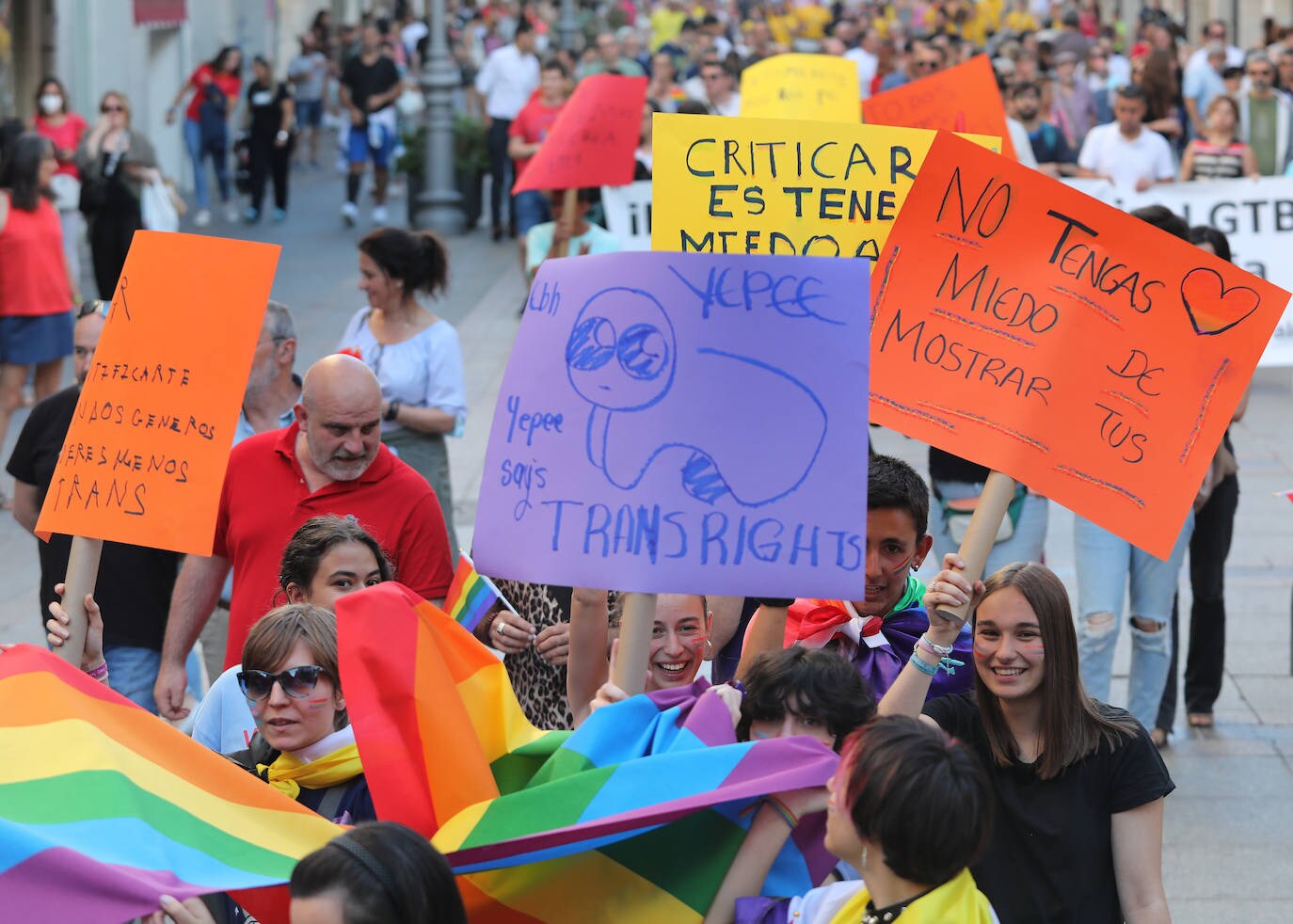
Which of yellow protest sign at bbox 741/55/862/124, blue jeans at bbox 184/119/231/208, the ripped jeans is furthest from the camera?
blue jeans at bbox 184/119/231/208

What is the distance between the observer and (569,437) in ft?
11.7

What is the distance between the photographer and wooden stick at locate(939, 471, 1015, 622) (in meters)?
3.61

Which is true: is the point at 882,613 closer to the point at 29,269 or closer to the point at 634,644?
the point at 634,644

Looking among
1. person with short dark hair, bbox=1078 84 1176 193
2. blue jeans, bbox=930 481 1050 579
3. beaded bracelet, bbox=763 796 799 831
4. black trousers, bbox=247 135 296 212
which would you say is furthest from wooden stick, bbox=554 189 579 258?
black trousers, bbox=247 135 296 212

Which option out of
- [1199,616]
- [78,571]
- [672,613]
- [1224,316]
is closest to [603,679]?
[672,613]

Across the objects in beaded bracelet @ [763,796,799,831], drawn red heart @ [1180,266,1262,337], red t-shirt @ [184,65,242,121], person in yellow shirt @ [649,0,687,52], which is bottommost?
person in yellow shirt @ [649,0,687,52]

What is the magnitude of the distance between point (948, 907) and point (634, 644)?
0.83 metres

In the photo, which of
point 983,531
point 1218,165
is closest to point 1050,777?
point 983,531

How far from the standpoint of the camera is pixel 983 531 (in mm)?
3664

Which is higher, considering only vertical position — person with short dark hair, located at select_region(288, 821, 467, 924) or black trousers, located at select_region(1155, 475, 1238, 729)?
person with short dark hair, located at select_region(288, 821, 467, 924)

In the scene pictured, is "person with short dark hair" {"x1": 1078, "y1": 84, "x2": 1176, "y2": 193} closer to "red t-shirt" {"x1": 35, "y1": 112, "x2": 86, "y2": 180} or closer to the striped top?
the striped top

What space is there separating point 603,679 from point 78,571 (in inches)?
47.4

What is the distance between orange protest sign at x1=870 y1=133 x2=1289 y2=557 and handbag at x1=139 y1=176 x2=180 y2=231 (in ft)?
33.0

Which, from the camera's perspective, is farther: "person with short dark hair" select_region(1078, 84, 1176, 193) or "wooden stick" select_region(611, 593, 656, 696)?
"person with short dark hair" select_region(1078, 84, 1176, 193)
